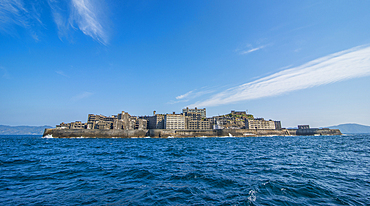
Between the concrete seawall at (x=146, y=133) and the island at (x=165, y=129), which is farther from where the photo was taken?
the island at (x=165, y=129)

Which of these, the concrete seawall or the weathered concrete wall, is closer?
the weathered concrete wall

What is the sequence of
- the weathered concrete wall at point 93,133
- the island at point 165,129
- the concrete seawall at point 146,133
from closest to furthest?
1. the weathered concrete wall at point 93,133
2. the concrete seawall at point 146,133
3. the island at point 165,129

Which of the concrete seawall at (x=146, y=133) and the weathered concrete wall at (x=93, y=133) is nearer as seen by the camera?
the weathered concrete wall at (x=93, y=133)

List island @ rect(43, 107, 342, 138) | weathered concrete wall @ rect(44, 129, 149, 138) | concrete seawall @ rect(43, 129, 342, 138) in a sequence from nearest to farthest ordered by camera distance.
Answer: weathered concrete wall @ rect(44, 129, 149, 138) → concrete seawall @ rect(43, 129, 342, 138) → island @ rect(43, 107, 342, 138)

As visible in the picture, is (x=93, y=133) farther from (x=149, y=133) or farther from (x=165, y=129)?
(x=165, y=129)

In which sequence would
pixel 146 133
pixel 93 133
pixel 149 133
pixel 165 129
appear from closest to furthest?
pixel 93 133, pixel 165 129, pixel 149 133, pixel 146 133

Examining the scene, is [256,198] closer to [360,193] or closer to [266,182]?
[266,182]

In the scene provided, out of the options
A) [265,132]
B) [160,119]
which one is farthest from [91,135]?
[265,132]

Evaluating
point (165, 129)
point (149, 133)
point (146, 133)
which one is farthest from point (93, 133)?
point (165, 129)

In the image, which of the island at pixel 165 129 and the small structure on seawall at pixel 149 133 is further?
the island at pixel 165 129

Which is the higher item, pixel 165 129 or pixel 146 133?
pixel 165 129

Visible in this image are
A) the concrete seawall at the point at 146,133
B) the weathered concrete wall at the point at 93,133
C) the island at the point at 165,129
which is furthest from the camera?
the island at the point at 165,129

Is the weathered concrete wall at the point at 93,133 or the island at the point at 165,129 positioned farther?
the island at the point at 165,129

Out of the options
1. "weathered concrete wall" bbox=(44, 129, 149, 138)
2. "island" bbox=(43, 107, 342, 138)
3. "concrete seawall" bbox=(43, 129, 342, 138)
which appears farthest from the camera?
"island" bbox=(43, 107, 342, 138)
